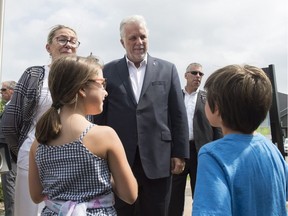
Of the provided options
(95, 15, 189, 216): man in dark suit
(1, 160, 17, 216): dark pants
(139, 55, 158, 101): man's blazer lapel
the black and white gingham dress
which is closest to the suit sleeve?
(95, 15, 189, 216): man in dark suit

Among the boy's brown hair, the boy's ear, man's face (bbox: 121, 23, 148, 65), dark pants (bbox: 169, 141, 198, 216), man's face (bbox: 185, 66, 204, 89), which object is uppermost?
man's face (bbox: 121, 23, 148, 65)

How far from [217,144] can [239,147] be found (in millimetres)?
93

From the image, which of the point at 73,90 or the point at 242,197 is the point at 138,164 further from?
the point at 242,197

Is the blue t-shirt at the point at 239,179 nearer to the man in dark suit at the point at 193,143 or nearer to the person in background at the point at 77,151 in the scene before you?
the person in background at the point at 77,151

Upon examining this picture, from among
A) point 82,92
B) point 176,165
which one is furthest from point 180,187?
point 82,92

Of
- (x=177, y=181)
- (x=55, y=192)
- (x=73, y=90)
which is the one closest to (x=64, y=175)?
(x=55, y=192)

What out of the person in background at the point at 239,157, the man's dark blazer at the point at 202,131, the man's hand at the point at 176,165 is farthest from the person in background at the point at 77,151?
the man's dark blazer at the point at 202,131

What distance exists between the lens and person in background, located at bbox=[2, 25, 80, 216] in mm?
2674

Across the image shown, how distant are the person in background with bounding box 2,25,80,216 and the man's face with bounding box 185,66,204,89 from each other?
3.09m

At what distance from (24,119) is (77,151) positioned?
42.7 inches

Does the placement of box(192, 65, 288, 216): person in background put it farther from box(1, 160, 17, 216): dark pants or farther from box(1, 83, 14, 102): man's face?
box(1, 83, 14, 102): man's face

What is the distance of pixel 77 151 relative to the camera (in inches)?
71.6

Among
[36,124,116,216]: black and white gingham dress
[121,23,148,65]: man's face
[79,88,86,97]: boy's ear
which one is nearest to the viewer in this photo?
[36,124,116,216]: black and white gingham dress

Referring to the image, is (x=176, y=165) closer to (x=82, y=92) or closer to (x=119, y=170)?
(x=119, y=170)
